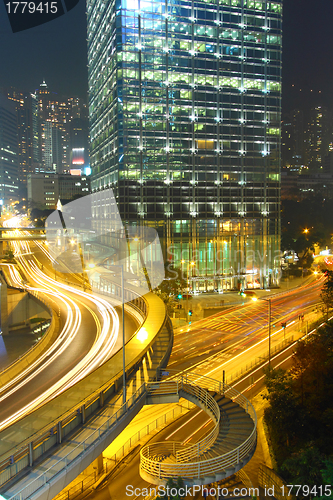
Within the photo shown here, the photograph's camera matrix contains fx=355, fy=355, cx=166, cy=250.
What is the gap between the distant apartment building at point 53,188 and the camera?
562 feet

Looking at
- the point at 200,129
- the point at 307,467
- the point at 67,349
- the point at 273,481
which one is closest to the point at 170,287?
the point at 67,349

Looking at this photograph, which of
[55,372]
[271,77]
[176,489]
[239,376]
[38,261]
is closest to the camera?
[176,489]

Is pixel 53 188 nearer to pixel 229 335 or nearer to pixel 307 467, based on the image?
pixel 229 335

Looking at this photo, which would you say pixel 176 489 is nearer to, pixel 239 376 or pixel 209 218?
pixel 239 376

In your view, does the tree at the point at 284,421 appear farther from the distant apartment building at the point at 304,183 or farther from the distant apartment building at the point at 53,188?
the distant apartment building at the point at 53,188

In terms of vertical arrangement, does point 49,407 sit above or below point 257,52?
below

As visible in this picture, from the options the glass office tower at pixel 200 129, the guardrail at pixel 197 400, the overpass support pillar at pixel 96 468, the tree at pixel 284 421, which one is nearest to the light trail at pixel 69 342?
the overpass support pillar at pixel 96 468

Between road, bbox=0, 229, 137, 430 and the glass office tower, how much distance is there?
64.1 ft

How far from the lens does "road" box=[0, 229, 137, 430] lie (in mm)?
17203

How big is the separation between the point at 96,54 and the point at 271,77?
32.7m

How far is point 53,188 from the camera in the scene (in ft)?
569

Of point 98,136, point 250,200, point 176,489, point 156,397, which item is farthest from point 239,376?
point 98,136

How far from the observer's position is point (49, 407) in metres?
11.9

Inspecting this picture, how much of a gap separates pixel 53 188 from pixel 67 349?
161104 millimetres
